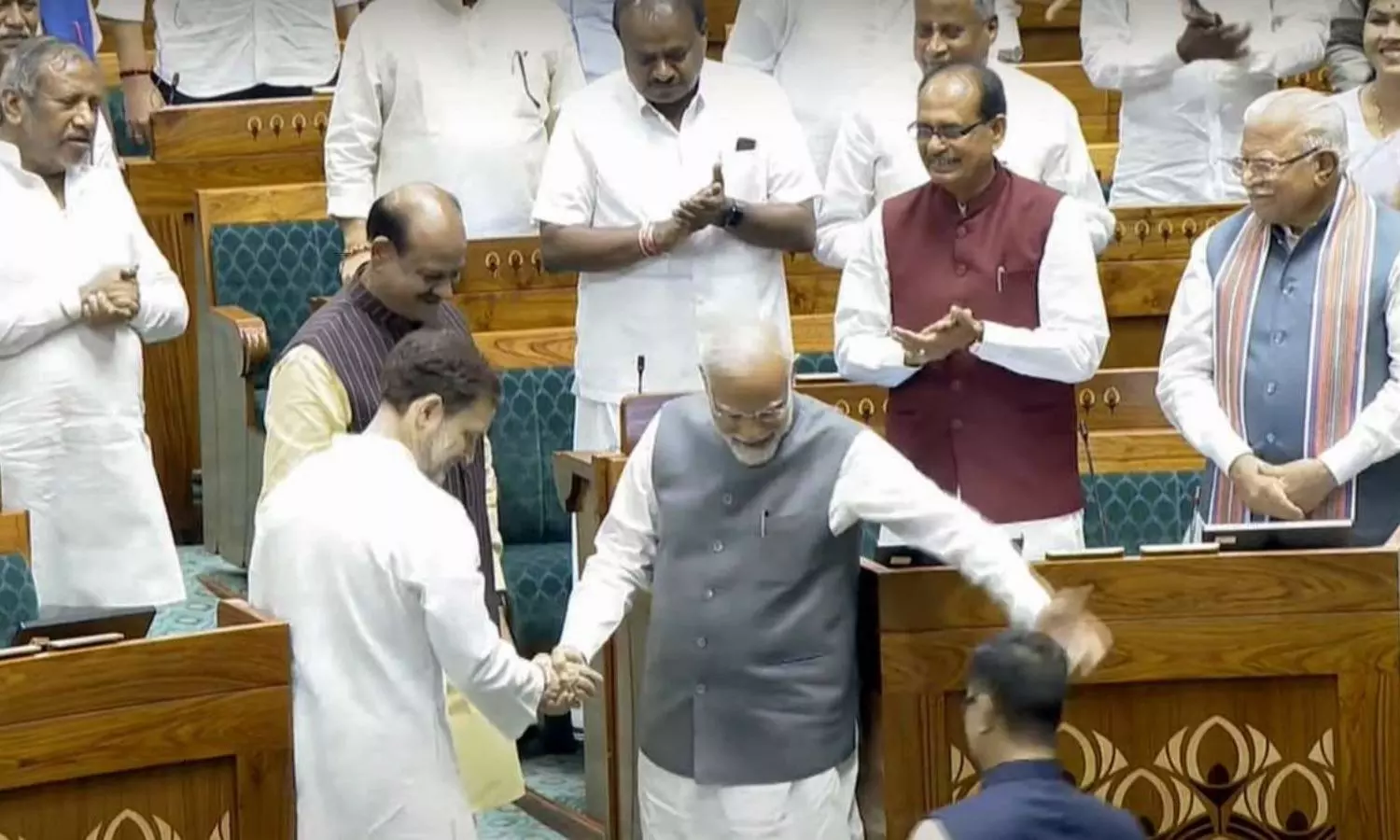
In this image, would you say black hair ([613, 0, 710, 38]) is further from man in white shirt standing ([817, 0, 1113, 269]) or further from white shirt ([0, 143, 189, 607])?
white shirt ([0, 143, 189, 607])

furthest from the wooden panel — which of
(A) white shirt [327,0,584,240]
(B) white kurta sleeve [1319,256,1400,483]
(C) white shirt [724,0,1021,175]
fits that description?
(B) white kurta sleeve [1319,256,1400,483]

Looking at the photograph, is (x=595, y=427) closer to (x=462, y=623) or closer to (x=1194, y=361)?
(x=1194, y=361)

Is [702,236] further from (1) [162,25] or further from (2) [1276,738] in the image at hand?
(1) [162,25]

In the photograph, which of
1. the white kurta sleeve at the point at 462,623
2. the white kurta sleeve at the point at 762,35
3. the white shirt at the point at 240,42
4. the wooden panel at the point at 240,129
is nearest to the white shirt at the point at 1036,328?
the white kurta sleeve at the point at 462,623

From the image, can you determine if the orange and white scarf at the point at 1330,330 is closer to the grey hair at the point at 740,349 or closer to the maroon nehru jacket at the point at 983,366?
the maroon nehru jacket at the point at 983,366

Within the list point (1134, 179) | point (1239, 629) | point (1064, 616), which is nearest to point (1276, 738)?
point (1239, 629)

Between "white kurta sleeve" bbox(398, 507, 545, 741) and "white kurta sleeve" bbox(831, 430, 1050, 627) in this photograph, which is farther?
"white kurta sleeve" bbox(831, 430, 1050, 627)

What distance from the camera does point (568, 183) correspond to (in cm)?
483

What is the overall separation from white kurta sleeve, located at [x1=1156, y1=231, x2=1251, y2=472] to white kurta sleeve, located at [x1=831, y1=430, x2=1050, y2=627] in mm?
562

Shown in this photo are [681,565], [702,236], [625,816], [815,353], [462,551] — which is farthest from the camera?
[815,353]

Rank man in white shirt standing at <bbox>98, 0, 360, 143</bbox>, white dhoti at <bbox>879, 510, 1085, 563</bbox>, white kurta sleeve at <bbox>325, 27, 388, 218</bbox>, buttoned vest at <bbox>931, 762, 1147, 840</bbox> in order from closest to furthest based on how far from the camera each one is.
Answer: buttoned vest at <bbox>931, 762, 1147, 840</bbox>
white dhoti at <bbox>879, 510, 1085, 563</bbox>
white kurta sleeve at <bbox>325, 27, 388, 218</bbox>
man in white shirt standing at <bbox>98, 0, 360, 143</bbox>

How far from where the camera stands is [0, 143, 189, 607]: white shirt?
179 inches

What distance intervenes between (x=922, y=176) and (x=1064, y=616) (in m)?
1.51

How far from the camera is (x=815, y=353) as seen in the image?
5.45m
